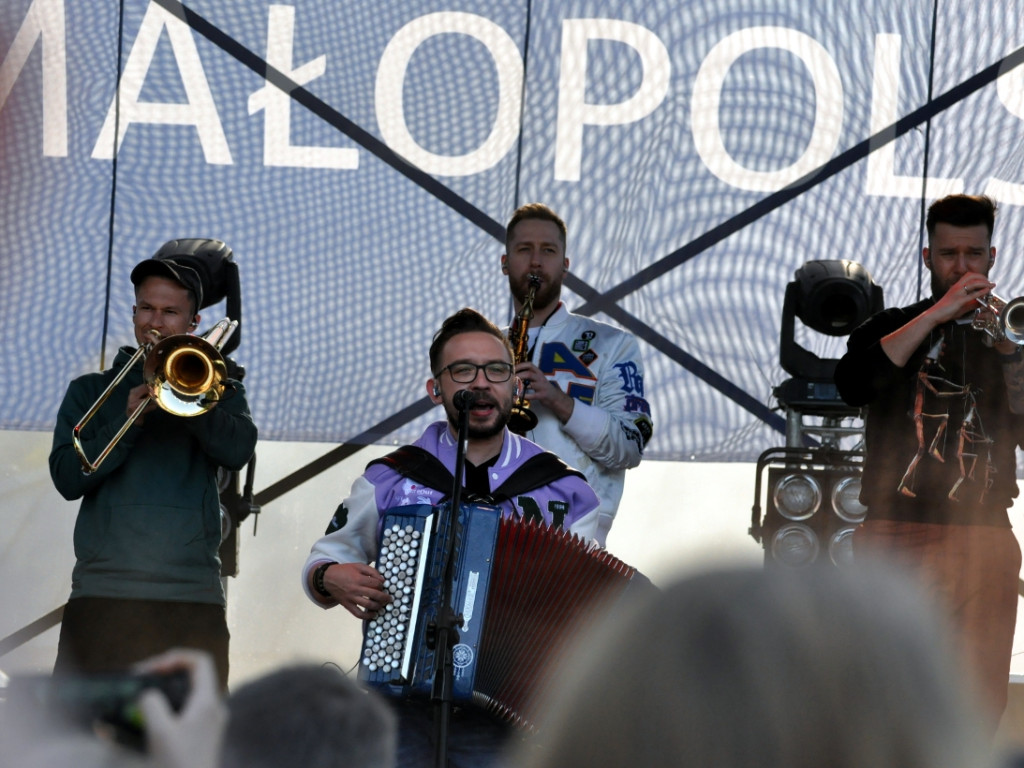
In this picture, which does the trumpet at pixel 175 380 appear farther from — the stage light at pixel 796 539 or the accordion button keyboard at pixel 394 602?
the stage light at pixel 796 539

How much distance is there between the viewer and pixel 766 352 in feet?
16.2

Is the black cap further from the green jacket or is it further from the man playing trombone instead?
the green jacket

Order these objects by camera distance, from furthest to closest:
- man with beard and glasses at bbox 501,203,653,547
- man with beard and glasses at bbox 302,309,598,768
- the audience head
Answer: man with beard and glasses at bbox 501,203,653,547 → man with beard and glasses at bbox 302,309,598,768 → the audience head

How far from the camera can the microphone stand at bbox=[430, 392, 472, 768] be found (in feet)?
7.06

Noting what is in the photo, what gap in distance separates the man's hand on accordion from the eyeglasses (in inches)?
22.0

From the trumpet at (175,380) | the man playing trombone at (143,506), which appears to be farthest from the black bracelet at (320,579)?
the trumpet at (175,380)

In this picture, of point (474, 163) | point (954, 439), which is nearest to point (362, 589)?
point (954, 439)

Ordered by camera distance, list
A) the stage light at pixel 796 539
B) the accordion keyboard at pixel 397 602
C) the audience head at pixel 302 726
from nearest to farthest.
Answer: the audience head at pixel 302 726
the accordion keyboard at pixel 397 602
the stage light at pixel 796 539

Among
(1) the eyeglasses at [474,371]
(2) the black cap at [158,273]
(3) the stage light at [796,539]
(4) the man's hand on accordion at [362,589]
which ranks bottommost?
(3) the stage light at [796,539]

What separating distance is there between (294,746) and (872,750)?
44 centimetres

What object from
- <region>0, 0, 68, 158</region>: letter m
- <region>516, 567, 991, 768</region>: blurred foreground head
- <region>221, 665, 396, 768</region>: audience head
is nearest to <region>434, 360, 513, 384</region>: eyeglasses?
<region>221, 665, 396, 768</region>: audience head

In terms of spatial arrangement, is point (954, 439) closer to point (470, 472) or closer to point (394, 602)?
point (470, 472)

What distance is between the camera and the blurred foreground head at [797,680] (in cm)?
77

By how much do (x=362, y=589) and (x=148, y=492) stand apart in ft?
3.56
